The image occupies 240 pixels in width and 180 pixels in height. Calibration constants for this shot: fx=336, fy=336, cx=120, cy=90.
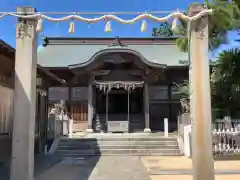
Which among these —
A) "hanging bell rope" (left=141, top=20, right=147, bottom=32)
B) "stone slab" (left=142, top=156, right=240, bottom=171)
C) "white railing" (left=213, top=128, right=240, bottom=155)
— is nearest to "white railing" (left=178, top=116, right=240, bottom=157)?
"white railing" (left=213, top=128, right=240, bottom=155)

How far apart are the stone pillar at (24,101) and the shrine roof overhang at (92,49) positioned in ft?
49.6

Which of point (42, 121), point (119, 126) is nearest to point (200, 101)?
point (42, 121)

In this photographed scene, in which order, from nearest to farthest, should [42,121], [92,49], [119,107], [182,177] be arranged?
[182,177] → [42,121] → [119,107] → [92,49]

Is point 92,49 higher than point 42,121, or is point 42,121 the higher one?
point 92,49

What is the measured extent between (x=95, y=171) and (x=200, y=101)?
15.0 feet

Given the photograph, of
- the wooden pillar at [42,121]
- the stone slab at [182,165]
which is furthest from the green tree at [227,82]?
the wooden pillar at [42,121]

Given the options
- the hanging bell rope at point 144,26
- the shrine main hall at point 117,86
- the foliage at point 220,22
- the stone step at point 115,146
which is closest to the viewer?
the hanging bell rope at point 144,26

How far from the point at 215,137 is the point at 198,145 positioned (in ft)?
21.6

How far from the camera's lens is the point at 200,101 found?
8.05 metres

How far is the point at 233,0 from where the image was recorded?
1438cm

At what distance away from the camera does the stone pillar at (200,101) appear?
25.9 ft

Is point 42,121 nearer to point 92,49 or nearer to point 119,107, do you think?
point 119,107

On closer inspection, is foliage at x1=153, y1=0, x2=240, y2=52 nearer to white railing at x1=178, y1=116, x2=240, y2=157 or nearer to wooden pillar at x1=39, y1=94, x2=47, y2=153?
white railing at x1=178, y1=116, x2=240, y2=157

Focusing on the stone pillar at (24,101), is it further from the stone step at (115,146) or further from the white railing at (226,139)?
the white railing at (226,139)
